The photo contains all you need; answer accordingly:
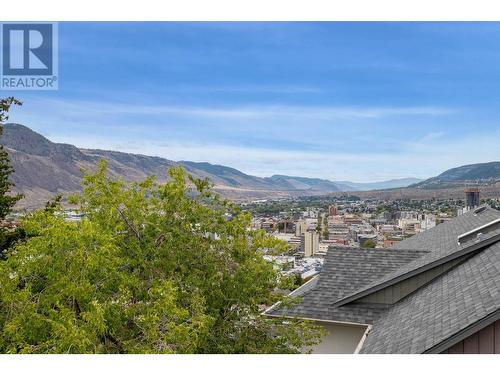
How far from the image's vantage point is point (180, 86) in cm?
5472

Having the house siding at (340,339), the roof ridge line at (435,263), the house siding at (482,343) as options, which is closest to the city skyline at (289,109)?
the roof ridge line at (435,263)

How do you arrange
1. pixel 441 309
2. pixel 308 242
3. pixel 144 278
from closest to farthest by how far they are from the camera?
pixel 441 309
pixel 144 278
pixel 308 242

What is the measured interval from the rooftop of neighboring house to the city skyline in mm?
23975

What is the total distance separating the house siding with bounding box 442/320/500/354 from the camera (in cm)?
508

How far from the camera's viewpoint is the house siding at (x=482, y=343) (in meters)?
5.08

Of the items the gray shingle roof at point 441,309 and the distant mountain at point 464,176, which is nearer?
the gray shingle roof at point 441,309

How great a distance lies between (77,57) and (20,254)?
146 feet

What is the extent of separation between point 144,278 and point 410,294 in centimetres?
521

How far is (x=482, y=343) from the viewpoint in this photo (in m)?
5.09

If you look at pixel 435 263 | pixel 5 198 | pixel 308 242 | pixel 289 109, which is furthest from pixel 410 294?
pixel 289 109

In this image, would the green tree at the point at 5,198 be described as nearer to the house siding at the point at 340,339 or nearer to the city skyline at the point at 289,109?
the house siding at the point at 340,339

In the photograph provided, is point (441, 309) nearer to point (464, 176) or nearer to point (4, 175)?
point (4, 175)

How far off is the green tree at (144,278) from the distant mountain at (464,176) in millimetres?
63933
